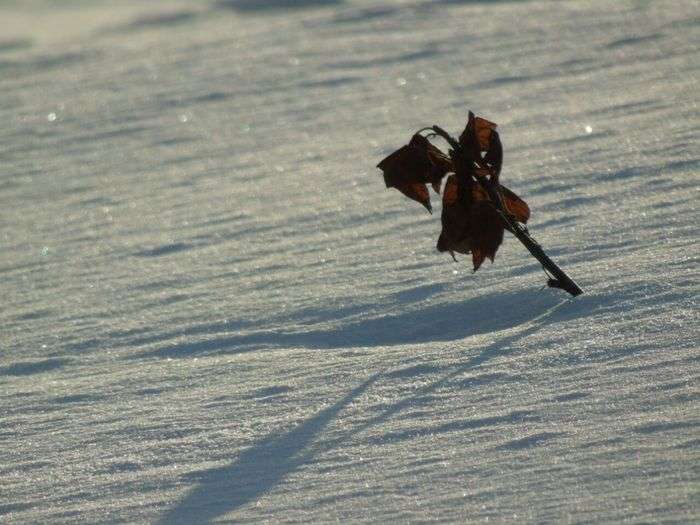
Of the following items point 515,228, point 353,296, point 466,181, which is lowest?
point 353,296

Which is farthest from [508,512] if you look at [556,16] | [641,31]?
[556,16]

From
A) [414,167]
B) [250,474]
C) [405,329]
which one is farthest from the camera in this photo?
[405,329]

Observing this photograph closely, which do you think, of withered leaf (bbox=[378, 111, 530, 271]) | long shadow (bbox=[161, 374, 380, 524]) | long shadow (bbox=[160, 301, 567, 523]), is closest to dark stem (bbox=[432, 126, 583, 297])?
withered leaf (bbox=[378, 111, 530, 271])

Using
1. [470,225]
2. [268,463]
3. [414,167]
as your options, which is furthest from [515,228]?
[268,463]

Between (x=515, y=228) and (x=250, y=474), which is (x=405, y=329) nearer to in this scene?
(x=515, y=228)

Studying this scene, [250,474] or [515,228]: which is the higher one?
[515,228]

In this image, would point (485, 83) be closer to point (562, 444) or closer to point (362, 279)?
point (362, 279)

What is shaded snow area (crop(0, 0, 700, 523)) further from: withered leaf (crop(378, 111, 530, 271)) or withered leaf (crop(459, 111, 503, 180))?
withered leaf (crop(459, 111, 503, 180))
